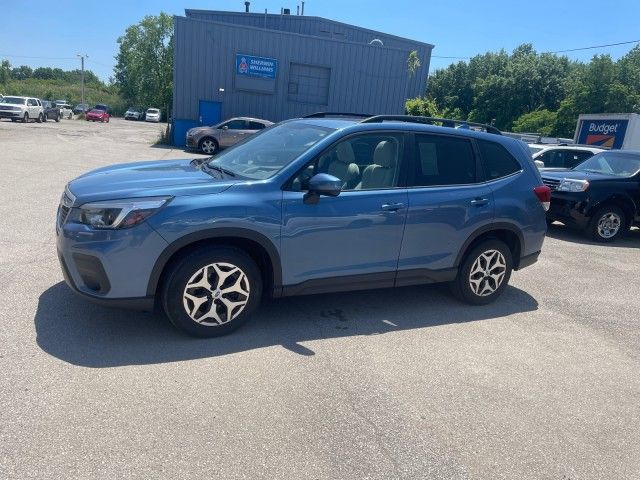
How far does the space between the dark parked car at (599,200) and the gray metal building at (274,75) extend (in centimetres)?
1701

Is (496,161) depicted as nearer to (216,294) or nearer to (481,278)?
(481,278)

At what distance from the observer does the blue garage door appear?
77.7 feet

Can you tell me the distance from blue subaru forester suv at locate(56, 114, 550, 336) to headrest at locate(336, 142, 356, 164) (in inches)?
0.5

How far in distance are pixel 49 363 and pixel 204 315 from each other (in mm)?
1072

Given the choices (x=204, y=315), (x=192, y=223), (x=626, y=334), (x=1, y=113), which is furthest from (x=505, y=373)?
(x=1, y=113)

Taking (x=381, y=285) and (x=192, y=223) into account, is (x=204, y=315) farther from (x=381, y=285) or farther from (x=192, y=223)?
(x=381, y=285)

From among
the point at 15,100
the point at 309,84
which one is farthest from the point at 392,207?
the point at 15,100

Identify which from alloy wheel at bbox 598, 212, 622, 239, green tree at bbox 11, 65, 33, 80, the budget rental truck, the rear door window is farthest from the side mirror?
green tree at bbox 11, 65, 33, 80

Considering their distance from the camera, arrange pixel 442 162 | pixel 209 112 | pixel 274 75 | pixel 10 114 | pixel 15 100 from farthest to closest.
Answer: pixel 15 100 → pixel 10 114 → pixel 274 75 → pixel 209 112 → pixel 442 162

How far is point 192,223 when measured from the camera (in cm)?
367

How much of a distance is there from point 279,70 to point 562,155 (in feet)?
50.6

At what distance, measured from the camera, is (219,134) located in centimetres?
2047

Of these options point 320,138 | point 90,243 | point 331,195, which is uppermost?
point 320,138

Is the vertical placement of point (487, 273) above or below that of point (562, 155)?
below
